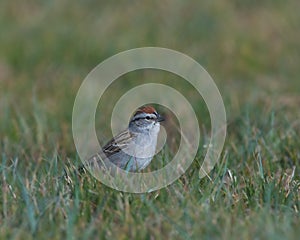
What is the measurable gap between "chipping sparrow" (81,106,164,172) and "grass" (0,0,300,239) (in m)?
0.34

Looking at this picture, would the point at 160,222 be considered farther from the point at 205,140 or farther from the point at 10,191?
the point at 205,140

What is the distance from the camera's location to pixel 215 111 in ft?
24.5

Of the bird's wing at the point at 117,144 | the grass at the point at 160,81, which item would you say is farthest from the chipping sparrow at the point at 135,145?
the grass at the point at 160,81

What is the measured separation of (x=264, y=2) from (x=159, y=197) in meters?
7.73

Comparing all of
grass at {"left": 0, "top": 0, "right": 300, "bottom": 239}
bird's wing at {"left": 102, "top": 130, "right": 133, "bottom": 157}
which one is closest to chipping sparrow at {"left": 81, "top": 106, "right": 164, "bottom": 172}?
bird's wing at {"left": 102, "top": 130, "right": 133, "bottom": 157}

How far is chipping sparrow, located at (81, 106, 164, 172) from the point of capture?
5605 mm

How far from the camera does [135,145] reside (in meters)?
5.92

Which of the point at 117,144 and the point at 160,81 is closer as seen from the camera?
the point at 117,144

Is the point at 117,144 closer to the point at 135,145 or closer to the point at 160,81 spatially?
the point at 135,145

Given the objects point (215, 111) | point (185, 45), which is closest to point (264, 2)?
point (185, 45)

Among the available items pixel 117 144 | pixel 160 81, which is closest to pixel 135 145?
pixel 117 144

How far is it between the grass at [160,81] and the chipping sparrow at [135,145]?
34 centimetres

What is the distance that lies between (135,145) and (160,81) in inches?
143

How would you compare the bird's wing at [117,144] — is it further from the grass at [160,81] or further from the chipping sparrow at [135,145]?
the grass at [160,81]
